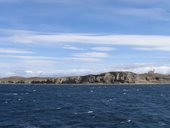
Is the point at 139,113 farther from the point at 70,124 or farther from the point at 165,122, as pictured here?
the point at 70,124

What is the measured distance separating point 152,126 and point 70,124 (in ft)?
50.0

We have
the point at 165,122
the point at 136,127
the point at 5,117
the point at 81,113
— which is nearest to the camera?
the point at 136,127

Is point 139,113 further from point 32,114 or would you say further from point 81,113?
point 32,114

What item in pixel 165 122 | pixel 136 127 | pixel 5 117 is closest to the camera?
pixel 136 127

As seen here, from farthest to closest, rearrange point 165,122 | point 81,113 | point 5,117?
point 81,113, point 5,117, point 165,122

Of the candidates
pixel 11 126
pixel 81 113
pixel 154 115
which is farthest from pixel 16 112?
pixel 154 115

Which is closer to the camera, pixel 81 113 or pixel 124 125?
pixel 124 125

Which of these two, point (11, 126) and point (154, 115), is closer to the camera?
point (11, 126)

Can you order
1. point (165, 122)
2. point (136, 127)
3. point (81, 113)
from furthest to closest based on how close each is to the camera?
1. point (81, 113)
2. point (165, 122)
3. point (136, 127)

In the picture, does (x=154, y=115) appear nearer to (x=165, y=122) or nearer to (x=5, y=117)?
(x=165, y=122)

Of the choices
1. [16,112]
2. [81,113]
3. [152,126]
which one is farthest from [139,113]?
[16,112]

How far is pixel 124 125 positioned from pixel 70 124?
33.2ft

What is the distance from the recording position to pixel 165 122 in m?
89.2

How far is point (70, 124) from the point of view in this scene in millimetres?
85375
